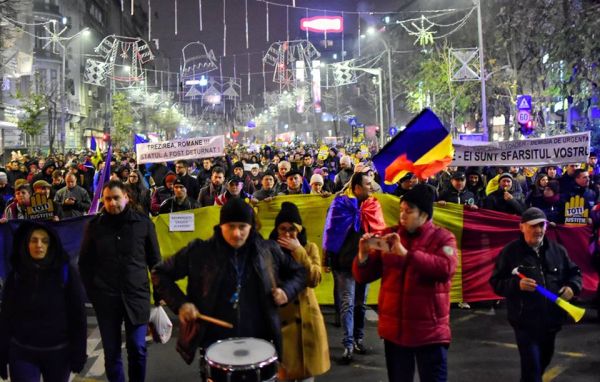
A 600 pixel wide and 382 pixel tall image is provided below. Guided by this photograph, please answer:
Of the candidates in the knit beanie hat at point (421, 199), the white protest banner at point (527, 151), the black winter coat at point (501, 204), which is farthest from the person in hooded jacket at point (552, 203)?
the knit beanie hat at point (421, 199)

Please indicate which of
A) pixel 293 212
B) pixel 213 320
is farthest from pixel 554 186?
pixel 213 320

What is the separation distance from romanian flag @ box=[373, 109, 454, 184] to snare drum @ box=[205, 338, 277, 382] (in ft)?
13.8

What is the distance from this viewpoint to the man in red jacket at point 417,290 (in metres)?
4.09

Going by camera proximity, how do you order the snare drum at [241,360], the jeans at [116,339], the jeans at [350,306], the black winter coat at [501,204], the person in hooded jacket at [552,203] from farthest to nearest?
the person in hooded jacket at [552,203] → the black winter coat at [501,204] → the jeans at [350,306] → the jeans at [116,339] → the snare drum at [241,360]

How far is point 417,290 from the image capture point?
411 centimetres

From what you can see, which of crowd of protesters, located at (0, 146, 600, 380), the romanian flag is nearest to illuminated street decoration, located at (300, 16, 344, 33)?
crowd of protesters, located at (0, 146, 600, 380)

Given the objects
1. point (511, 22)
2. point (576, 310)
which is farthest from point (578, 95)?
point (576, 310)

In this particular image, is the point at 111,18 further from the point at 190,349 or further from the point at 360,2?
the point at 190,349

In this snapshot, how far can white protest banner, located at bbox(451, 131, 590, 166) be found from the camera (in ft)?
27.4

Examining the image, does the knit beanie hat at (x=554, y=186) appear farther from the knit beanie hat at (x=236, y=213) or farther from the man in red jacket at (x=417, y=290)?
the knit beanie hat at (x=236, y=213)

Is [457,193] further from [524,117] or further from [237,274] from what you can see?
[524,117]

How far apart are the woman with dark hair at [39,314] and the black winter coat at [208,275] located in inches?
38.0

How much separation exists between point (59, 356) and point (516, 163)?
6.65 m

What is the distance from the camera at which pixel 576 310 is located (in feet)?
14.7
